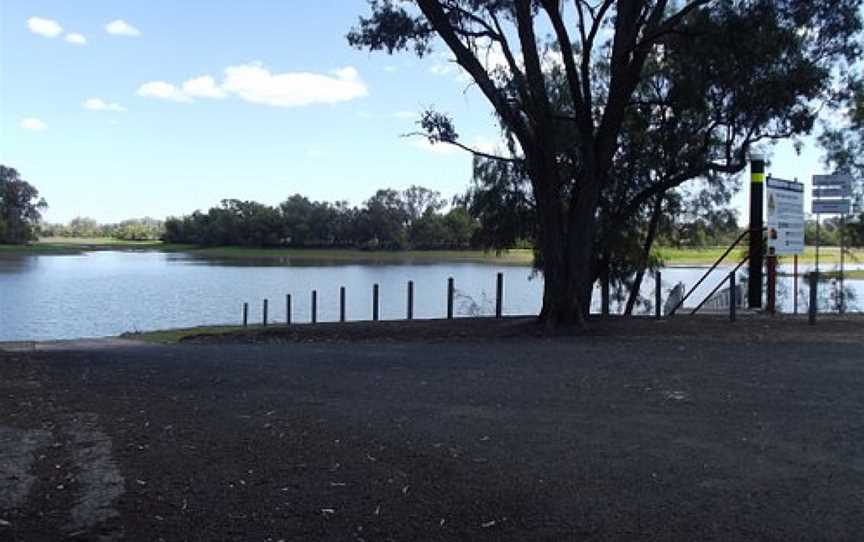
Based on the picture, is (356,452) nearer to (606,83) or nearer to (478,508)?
(478,508)

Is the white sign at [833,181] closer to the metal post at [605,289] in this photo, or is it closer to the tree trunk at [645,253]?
the metal post at [605,289]

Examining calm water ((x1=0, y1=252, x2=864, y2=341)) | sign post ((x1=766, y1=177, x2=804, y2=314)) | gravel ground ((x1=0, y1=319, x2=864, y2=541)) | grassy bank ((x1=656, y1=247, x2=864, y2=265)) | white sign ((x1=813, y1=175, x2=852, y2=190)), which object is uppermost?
white sign ((x1=813, y1=175, x2=852, y2=190))

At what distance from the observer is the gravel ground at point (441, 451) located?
172 inches

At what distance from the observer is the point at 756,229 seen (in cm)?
1758

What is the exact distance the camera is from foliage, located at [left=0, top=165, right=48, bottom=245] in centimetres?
12250

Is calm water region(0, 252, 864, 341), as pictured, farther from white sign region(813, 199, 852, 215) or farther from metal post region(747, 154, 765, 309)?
white sign region(813, 199, 852, 215)

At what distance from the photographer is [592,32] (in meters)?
16.5

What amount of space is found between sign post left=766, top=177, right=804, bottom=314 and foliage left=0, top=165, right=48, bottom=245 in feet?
401

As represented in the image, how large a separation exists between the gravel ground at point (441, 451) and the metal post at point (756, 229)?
7510mm

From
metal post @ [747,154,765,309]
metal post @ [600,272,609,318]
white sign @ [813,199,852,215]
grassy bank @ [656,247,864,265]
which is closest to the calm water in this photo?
grassy bank @ [656,247,864,265]

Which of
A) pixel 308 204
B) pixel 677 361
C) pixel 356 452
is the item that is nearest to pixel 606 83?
pixel 677 361

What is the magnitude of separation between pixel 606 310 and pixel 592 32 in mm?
7045

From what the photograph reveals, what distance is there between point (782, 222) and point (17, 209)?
13367 centimetres

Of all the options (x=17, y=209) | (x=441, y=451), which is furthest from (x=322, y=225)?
(x=441, y=451)
